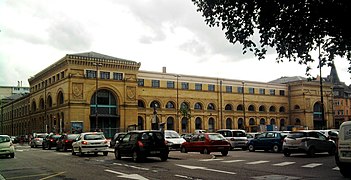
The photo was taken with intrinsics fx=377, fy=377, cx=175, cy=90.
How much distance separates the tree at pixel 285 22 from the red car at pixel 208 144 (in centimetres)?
1112

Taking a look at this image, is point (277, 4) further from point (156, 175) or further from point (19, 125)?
point (19, 125)

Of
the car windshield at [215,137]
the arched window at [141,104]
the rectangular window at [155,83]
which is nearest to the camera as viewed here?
the car windshield at [215,137]

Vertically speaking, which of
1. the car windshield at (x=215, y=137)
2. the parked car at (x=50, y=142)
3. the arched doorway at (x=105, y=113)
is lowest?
the parked car at (x=50, y=142)

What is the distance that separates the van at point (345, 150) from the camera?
12.8 meters

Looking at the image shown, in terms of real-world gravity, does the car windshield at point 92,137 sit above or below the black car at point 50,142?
above


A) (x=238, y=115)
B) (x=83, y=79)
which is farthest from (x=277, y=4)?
(x=238, y=115)

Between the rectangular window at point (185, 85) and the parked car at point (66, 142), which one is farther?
the rectangular window at point (185, 85)

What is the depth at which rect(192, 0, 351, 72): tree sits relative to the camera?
38.2 ft

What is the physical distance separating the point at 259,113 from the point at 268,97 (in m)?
5.11

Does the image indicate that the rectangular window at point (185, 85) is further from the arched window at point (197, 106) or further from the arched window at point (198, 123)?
the arched window at point (198, 123)

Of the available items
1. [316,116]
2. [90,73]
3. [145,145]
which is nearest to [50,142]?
[145,145]

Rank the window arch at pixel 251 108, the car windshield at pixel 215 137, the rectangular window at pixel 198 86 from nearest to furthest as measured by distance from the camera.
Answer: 1. the car windshield at pixel 215 137
2. the rectangular window at pixel 198 86
3. the window arch at pixel 251 108

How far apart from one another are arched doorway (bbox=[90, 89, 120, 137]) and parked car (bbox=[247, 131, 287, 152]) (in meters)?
38.3

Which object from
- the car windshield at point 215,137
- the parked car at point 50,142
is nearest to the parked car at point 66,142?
the parked car at point 50,142
